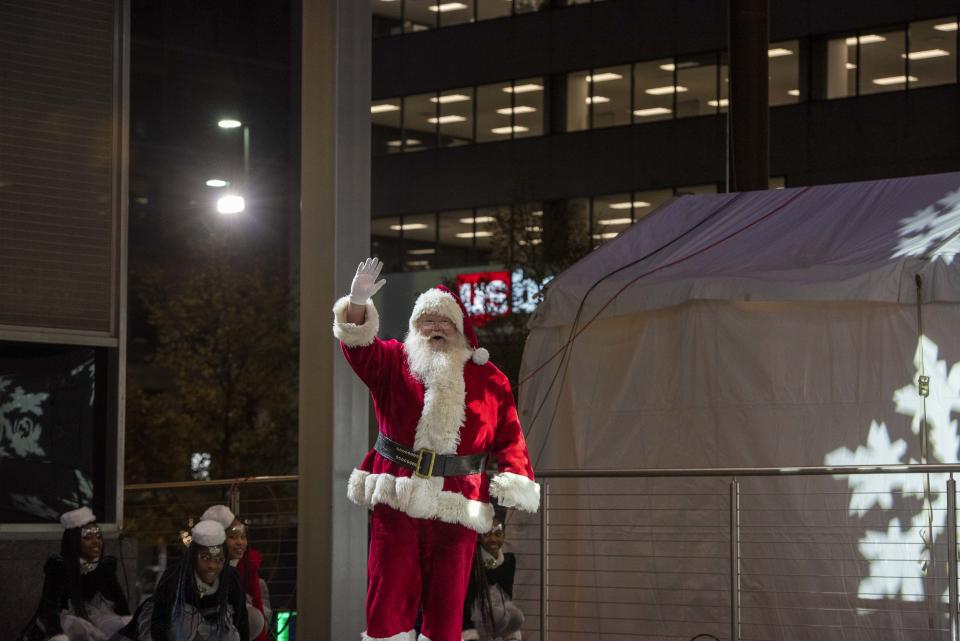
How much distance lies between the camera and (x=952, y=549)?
7.96m

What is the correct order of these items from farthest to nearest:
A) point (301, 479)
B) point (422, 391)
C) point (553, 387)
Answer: point (553, 387) < point (422, 391) < point (301, 479)

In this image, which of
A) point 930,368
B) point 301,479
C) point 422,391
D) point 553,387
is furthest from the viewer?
point 553,387

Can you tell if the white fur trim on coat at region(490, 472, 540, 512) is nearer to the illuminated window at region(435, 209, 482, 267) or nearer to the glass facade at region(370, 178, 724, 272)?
the glass facade at region(370, 178, 724, 272)

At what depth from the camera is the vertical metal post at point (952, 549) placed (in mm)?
7859

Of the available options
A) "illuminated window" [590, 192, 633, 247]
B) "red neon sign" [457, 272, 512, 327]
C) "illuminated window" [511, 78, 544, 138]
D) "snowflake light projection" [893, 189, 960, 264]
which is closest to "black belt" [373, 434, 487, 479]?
"snowflake light projection" [893, 189, 960, 264]

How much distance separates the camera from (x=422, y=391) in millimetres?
6617

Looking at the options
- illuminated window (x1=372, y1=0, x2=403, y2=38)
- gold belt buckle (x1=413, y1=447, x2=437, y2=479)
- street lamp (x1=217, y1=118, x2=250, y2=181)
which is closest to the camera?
gold belt buckle (x1=413, y1=447, x2=437, y2=479)

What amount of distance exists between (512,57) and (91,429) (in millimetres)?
27425

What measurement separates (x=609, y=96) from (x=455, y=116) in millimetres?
4081

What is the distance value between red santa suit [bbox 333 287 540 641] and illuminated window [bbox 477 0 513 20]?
30.5 meters

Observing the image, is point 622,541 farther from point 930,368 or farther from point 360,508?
point 360,508

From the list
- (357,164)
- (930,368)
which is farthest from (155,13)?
(357,164)

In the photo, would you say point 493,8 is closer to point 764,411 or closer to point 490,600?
point 764,411

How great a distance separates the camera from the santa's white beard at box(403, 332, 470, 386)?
6.65 metres
